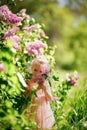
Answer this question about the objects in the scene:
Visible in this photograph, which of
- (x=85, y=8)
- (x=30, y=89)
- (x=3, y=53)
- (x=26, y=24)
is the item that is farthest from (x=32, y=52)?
(x=85, y=8)

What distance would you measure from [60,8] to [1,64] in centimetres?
3821

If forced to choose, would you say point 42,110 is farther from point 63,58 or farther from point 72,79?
point 63,58

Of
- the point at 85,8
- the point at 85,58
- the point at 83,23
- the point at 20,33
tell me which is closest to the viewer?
the point at 20,33

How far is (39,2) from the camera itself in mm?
29859

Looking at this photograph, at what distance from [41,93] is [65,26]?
41.0 meters

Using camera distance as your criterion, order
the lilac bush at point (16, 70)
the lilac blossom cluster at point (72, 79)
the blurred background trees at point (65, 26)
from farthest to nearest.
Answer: the blurred background trees at point (65, 26) → the lilac blossom cluster at point (72, 79) → the lilac bush at point (16, 70)

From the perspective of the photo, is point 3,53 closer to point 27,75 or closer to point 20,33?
point 27,75

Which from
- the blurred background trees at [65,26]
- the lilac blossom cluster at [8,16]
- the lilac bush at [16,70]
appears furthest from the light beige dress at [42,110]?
the blurred background trees at [65,26]

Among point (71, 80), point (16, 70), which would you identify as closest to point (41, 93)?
point (16, 70)

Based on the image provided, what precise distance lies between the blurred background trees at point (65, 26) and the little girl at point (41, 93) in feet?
56.0

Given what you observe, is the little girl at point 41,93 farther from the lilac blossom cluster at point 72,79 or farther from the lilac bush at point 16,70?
the lilac blossom cluster at point 72,79

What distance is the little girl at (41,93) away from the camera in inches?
200

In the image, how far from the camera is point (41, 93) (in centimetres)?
519

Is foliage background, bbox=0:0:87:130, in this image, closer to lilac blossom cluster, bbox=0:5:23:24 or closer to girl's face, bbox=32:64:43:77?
girl's face, bbox=32:64:43:77
